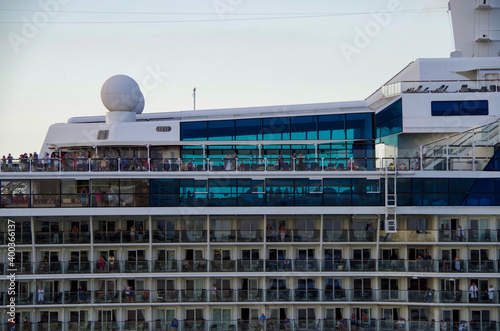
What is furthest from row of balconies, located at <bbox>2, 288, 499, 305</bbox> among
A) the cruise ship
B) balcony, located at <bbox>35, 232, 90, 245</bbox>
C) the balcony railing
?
the balcony railing

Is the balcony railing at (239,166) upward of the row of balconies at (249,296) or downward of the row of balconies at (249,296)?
upward

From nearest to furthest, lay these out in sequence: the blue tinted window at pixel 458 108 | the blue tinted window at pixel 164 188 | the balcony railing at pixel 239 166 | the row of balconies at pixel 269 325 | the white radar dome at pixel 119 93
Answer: the row of balconies at pixel 269 325 < the blue tinted window at pixel 164 188 < the balcony railing at pixel 239 166 < the blue tinted window at pixel 458 108 < the white radar dome at pixel 119 93

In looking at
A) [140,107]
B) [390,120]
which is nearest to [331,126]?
[390,120]

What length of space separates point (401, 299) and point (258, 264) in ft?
21.8

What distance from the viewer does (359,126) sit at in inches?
1615

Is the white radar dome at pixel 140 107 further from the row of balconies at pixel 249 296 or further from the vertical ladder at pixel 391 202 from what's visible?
the vertical ladder at pixel 391 202

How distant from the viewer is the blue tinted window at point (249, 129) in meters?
40.9

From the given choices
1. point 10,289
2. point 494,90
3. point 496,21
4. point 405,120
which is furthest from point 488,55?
point 10,289

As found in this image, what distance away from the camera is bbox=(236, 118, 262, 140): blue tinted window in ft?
134

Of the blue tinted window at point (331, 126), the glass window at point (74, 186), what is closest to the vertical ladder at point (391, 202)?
the blue tinted window at point (331, 126)

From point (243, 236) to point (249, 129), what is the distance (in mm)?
5990

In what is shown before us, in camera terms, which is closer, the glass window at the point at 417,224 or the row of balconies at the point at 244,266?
the row of balconies at the point at 244,266

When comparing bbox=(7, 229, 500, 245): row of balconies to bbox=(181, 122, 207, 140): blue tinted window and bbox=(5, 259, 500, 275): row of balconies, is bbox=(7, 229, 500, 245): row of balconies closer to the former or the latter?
bbox=(5, 259, 500, 275): row of balconies

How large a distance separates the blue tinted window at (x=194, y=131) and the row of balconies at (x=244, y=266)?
688 centimetres
